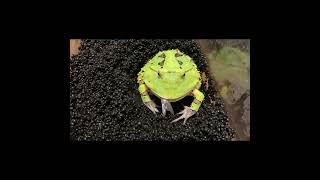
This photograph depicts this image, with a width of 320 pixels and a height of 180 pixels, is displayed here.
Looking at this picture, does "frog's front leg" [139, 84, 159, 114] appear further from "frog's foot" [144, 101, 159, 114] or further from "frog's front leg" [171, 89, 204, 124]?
"frog's front leg" [171, 89, 204, 124]

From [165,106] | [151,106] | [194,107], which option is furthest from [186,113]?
[151,106]

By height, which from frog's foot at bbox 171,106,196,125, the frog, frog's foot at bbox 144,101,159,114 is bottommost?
frog's foot at bbox 171,106,196,125

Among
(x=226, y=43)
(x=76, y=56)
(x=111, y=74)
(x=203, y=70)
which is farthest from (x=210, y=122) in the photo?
(x=76, y=56)

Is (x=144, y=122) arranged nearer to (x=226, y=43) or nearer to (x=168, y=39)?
(x=168, y=39)

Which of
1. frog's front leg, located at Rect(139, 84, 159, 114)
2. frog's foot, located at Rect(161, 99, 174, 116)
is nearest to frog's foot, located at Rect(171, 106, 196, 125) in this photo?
frog's foot, located at Rect(161, 99, 174, 116)

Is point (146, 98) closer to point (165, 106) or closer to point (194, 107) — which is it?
point (165, 106)
